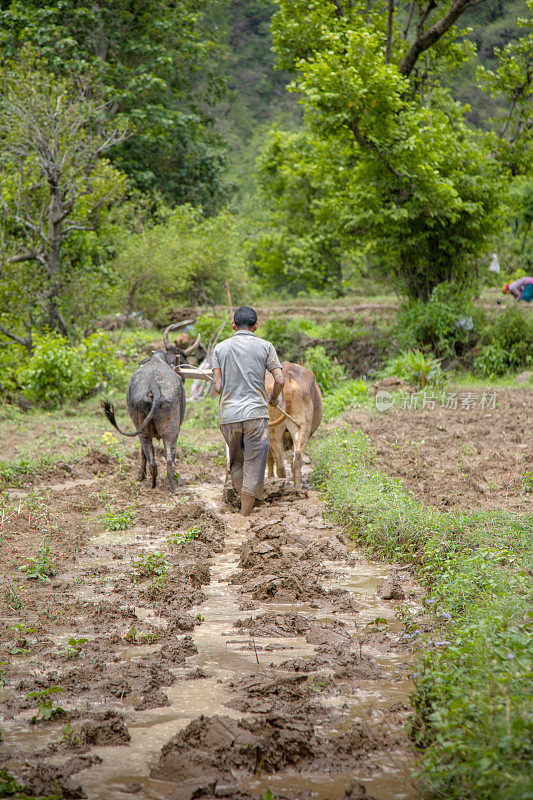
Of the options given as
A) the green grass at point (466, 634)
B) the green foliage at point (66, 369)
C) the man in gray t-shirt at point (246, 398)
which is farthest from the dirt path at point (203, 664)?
the green foliage at point (66, 369)

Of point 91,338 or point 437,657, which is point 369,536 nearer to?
point 437,657

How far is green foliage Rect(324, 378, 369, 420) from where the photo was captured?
13781 mm

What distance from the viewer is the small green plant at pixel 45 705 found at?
3.44 metres


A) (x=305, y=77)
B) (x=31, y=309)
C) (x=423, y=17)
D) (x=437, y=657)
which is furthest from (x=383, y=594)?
(x=423, y=17)

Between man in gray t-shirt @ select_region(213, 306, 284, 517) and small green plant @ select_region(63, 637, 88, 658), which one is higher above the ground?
man in gray t-shirt @ select_region(213, 306, 284, 517)

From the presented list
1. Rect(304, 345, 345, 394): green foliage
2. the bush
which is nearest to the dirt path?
Rect(304, 345, 345, 394): green foliage

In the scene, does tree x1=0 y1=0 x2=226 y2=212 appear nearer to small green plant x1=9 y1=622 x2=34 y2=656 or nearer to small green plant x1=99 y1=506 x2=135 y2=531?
small green plant x1=99 y1=506 x2=135 y2=531

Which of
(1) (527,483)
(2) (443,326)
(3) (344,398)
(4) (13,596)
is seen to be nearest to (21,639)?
(4) (13,596)

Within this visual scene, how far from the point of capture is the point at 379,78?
1472 centimetres

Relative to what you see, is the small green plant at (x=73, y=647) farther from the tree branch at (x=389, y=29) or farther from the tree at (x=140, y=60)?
the tree at (x=140, y=60)

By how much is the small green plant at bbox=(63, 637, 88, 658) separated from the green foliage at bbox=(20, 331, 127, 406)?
9.96 m

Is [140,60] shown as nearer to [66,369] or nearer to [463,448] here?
[66,369]

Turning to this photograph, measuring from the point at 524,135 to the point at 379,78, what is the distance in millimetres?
5168

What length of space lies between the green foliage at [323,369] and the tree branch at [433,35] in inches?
283
